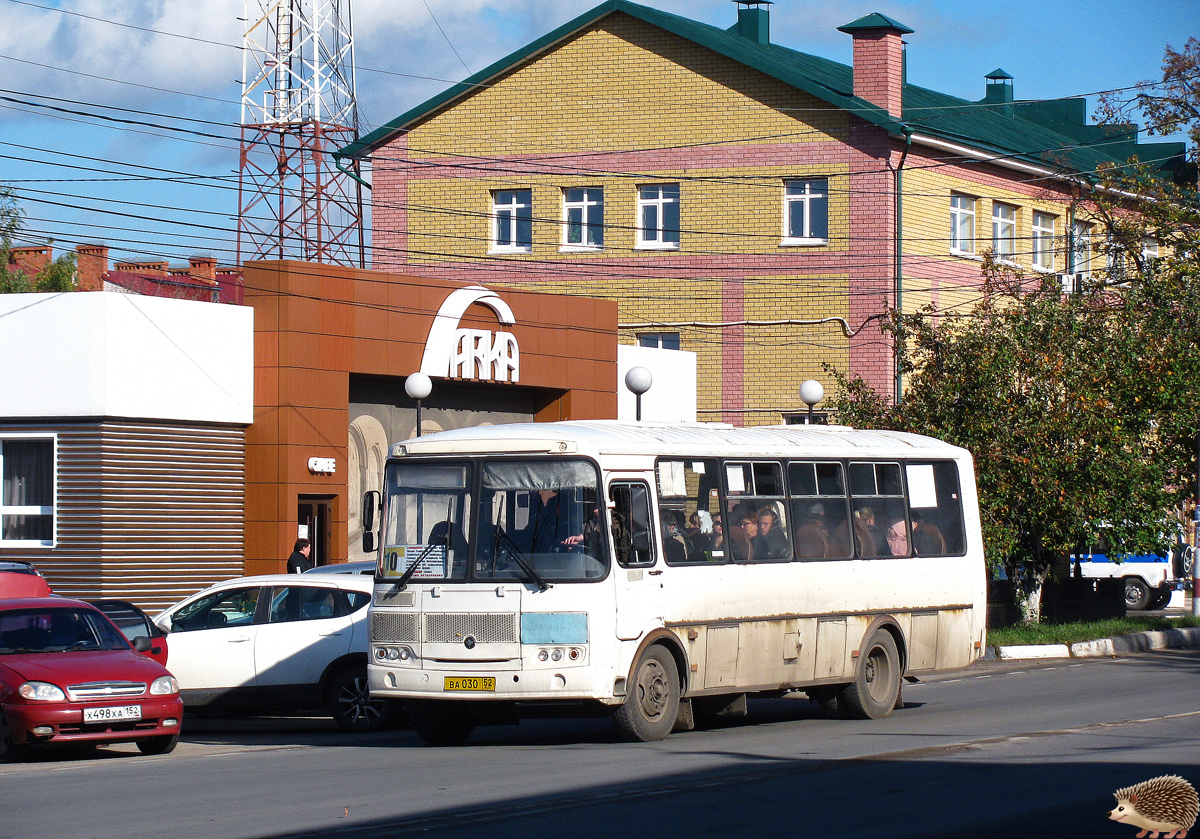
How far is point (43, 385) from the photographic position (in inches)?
958

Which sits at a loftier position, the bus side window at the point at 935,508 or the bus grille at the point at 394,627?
the bus side window at the point at 935,508

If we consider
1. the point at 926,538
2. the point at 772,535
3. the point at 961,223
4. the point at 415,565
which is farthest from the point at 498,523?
the point at 961,223

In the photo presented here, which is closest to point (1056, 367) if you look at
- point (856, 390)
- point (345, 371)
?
point (856, 390)

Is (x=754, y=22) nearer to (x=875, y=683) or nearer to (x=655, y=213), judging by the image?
(x=655, y=213)

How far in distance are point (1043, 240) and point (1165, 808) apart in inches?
1553

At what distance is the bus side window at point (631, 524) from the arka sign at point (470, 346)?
50.7 ft

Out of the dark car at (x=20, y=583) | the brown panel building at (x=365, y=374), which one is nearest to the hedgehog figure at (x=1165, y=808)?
the dark car at (x=20, y=583)

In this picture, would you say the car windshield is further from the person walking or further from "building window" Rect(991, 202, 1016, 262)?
"building window" Rect(991, 202, 1016, 262)

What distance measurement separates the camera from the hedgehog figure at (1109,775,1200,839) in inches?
299

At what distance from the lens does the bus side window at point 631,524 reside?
13750 millimetres

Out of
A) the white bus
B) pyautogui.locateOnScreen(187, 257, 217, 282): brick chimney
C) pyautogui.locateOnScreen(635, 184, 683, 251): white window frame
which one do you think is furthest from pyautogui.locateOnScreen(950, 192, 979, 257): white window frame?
the white bus

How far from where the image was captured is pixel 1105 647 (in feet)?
83.6

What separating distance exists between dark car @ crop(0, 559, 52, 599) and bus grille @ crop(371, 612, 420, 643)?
5568 millimetres

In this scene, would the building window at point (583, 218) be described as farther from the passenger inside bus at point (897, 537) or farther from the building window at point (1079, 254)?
the passenger inside bus at point (897, 537)
